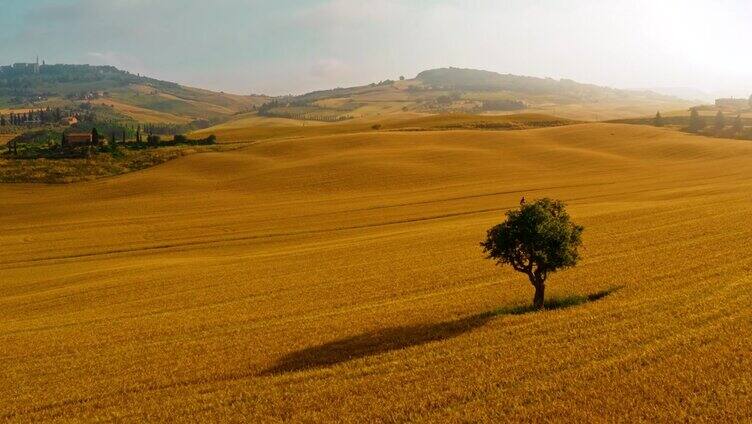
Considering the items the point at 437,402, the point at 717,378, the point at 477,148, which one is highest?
the point at 477,148

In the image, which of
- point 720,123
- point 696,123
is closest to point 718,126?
point 720,123

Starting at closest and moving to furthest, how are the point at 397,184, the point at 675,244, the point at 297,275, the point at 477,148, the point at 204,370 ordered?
the point at 204,370
the point at 675,244
the point at 297,275
the point at 397,184
the point at 477,148

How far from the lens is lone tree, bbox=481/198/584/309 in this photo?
2347 cm

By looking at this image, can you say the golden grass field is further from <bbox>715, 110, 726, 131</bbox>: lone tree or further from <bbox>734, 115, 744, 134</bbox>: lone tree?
<bbox>715, 110, 726, 131</bbox>: lone tree

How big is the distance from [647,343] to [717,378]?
9.20 ft

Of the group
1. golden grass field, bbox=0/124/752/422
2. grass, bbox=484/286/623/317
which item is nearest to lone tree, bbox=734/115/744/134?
golden grass field, bbox=0/124/752/422

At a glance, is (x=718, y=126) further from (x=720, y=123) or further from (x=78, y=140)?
(x=78, y=140)

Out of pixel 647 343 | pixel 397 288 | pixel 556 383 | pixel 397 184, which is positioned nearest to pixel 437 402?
pixel 556 383

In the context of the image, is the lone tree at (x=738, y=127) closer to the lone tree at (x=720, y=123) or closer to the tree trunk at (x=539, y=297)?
the lone tree at (x=720, y=123)

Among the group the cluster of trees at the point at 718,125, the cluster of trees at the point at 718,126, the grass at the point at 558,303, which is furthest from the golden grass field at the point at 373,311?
the cluster of trees at the point at 718,125

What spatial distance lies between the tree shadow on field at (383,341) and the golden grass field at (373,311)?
0.12m

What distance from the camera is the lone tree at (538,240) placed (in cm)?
2347

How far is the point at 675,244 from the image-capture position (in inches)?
1273

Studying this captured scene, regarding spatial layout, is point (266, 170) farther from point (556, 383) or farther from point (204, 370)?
point (556, 383)
